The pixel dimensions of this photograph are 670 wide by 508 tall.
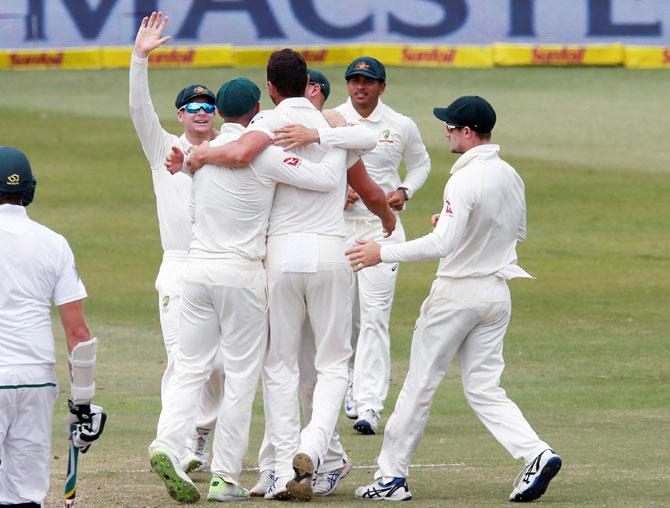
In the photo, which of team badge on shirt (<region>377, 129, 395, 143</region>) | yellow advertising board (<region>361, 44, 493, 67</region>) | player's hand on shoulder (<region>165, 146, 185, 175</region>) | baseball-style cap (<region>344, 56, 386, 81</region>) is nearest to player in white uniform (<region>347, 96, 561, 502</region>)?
player's hand on shoulder (<region>165, 146, 185, 175</region>)

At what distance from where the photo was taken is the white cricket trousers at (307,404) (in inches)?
325

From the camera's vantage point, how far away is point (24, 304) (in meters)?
6.48

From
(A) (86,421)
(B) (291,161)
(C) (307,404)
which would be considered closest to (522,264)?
(C) (307,404)

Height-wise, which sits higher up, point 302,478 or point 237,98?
point 237,98

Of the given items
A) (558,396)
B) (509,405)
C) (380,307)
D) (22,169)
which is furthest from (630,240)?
(22,169)

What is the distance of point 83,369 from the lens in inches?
259

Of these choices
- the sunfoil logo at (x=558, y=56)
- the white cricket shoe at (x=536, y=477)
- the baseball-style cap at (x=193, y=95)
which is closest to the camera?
the white cricket shoe at (x=536, y=477)

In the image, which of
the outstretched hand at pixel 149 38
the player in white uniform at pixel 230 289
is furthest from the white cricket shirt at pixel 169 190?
the player in white uniform at pixel 230 289

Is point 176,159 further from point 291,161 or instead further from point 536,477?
point 536,477

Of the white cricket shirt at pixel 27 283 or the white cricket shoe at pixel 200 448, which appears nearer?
the white cricket shirt at pixel 27 283

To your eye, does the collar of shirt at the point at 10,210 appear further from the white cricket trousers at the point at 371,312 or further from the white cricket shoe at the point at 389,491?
the white cricket trousers at the point at 371,312

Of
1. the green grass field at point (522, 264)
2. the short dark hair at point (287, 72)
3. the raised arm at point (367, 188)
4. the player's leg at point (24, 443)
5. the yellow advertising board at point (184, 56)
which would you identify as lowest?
the green grass field at point (522, 264)

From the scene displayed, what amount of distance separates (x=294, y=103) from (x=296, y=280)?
1017 millimetres

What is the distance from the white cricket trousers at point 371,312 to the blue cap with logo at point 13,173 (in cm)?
478
